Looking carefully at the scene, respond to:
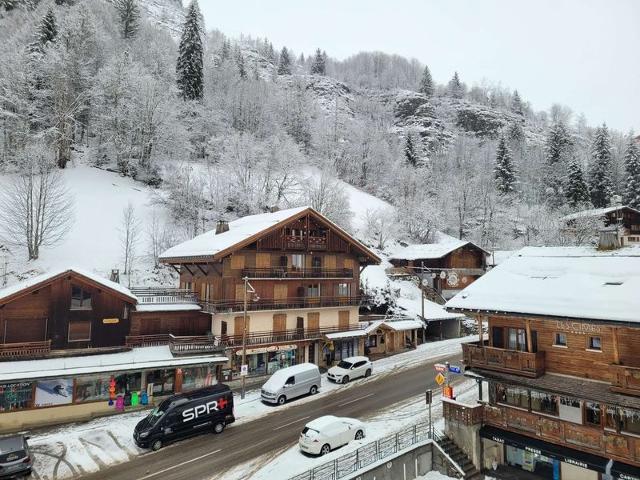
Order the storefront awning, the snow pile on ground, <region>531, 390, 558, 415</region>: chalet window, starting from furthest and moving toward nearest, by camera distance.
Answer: <region>531, 390, 558, 415</region>: chalet window, the snow pile on ground, the storefront awning

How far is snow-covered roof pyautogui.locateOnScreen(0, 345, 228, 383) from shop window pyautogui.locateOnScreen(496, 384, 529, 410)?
65.5ft

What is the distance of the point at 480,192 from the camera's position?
9038 centimetres

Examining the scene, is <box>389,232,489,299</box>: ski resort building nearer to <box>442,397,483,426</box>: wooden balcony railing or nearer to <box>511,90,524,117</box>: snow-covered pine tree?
<box>442,397,483,426</box>: wooden balcony railing

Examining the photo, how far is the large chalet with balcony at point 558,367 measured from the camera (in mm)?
17828

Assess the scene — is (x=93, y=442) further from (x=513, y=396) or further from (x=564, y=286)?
(x=564, y=286)

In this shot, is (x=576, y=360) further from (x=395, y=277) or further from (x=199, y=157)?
(x=199, y=157)

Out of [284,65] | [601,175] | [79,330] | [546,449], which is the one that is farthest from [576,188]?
[284,65]

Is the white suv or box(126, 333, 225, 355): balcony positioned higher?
box(126, 333, 225, 355): balcony

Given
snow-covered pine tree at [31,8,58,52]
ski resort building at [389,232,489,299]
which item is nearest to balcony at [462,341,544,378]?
ski resort building at [389,232,489,299]

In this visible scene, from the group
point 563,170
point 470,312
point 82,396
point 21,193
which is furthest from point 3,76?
point 563,170

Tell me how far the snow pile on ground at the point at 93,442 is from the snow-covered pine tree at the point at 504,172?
3064 inches

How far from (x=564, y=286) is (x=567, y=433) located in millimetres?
7155

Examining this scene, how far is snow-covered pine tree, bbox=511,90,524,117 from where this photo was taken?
6314 inches

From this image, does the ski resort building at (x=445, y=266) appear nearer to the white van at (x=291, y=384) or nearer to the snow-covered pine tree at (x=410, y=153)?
the white van at (x=291, y=384)
